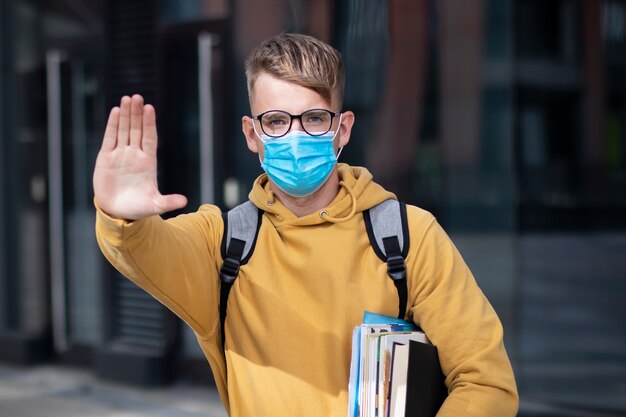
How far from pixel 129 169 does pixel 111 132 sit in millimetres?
79

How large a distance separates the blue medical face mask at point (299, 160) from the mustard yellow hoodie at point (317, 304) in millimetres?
66

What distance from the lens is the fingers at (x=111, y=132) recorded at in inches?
75.3

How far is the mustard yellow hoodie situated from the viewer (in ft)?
6.81

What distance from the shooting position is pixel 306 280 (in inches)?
84.4

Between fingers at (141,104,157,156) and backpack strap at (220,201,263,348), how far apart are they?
0.34 meters

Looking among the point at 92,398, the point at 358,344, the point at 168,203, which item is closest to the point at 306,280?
the point at 358,344

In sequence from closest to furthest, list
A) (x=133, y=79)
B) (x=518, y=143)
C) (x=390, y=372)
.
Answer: (x=390, y=372) < (x=518, y=143) < (x=133, y=79)

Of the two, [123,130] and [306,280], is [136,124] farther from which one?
[306,280]

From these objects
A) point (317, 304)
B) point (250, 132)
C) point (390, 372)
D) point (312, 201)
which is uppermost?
point (250, 132)

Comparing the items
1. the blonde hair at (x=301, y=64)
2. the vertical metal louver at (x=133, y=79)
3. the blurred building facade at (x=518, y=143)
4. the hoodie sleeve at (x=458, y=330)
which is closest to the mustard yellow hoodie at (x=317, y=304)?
the hoodie sleeve at (x=458, y=330)

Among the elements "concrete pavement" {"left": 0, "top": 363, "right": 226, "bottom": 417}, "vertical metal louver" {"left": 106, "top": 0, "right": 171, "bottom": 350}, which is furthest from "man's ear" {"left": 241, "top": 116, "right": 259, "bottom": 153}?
"vertical metal louver" {"left": 106, "top": 0, "right": 171, "bottom": 350}

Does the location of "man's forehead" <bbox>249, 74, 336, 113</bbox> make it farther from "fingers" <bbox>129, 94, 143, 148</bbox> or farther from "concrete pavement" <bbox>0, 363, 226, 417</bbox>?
"concrete pavement" <bbox>0, 363, 226, 417</bbox>

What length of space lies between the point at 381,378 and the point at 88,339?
6.15 metres

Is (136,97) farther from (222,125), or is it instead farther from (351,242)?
(222,125)
